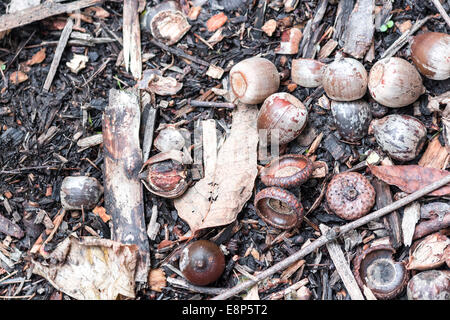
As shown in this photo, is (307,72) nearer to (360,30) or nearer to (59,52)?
(360,30)

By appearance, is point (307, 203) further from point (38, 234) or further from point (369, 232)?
point (38, 234)

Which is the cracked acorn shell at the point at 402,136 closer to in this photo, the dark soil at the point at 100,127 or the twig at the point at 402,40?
the dark soil at the point at 100,127

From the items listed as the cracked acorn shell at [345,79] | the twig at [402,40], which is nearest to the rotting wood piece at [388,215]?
the cracked acorn shell at [345,79]

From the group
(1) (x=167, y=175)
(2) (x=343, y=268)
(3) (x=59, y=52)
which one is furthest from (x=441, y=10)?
(3) (x=59, y=52)

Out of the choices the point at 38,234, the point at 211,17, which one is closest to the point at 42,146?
the point at 38,234

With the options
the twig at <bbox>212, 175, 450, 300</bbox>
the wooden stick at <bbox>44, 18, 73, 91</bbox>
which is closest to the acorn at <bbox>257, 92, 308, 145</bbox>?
the twig at <bbox>212, 175, 450, 300</bbox>

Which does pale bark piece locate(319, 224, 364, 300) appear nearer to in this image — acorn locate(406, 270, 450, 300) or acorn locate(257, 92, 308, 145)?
acorn locate(406, 270, 450, 300)
